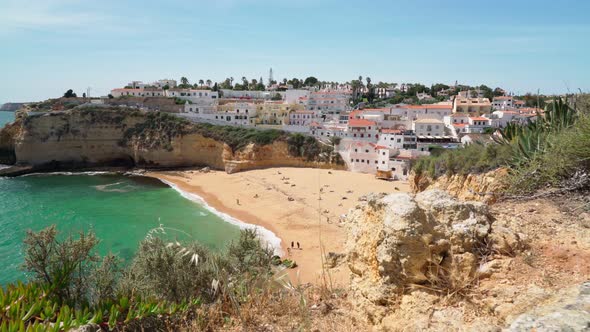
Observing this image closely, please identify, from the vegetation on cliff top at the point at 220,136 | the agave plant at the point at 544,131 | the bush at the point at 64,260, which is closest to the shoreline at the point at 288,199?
the vegetation on cliff top at the point at 220,136

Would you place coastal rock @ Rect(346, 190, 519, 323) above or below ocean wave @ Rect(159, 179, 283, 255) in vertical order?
above

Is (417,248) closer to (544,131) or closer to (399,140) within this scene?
(544,131)

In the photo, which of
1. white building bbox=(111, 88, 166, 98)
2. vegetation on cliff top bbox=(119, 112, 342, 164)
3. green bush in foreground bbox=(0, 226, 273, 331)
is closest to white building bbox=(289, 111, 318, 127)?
vegetation on cliff top bbox=(119, 112, 342, 164)

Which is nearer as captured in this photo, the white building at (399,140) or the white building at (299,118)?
the white building at (399,140)

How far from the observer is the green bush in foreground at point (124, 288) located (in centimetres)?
544

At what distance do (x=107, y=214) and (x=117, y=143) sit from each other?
84.3 feet

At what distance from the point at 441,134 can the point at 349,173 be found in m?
15.1

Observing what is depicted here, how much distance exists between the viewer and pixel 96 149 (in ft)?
172

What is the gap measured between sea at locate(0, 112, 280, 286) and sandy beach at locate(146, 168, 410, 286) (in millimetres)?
1635

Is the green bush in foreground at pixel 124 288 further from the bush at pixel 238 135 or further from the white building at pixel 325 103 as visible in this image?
the white building at pixel 325 103

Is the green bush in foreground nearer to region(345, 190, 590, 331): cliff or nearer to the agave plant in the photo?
region(345, 190, 590, 331): cliff

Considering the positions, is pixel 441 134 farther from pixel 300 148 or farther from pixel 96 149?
pixel 96 149

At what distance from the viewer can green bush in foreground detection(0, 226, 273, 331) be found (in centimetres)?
544

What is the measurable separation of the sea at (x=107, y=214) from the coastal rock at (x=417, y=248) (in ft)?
46.6
